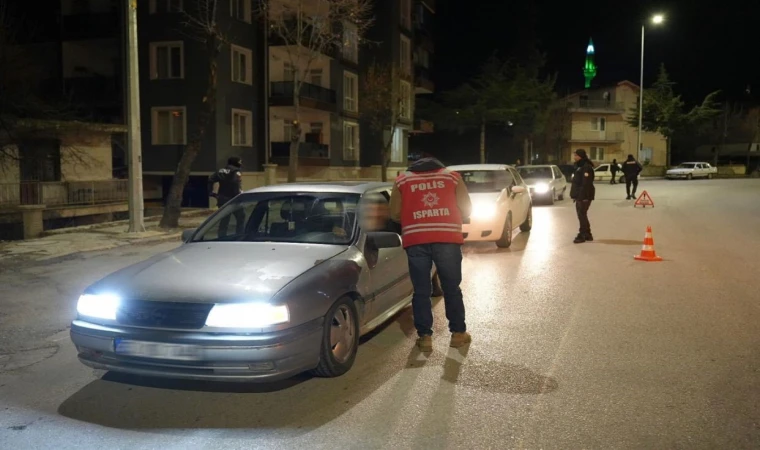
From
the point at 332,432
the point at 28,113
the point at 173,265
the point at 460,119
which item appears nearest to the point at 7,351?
the point at 173,265

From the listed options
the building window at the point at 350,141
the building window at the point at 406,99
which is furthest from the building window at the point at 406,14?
the building window at the point at 350,141

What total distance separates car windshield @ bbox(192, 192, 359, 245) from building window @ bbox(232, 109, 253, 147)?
2347cm

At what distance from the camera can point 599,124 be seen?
69.8 meters

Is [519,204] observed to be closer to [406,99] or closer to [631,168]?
[631,168]

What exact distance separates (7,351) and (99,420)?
248cm

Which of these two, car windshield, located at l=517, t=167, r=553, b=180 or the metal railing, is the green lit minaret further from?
the metal railing

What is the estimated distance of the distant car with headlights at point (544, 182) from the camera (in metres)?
24.8

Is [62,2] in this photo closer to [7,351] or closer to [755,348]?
[7,351]

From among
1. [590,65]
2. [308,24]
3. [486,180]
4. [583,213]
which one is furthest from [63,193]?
[590,65]

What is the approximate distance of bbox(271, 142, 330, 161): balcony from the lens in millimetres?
33188

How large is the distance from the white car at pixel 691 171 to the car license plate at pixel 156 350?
53.0 meters

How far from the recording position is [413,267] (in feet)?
20.0

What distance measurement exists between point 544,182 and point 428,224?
64.9 feet

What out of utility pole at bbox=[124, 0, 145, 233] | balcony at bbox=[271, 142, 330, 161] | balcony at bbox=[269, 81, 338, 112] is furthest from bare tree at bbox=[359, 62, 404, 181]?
utility pole at bbox=[124, 0, 145, 233]
